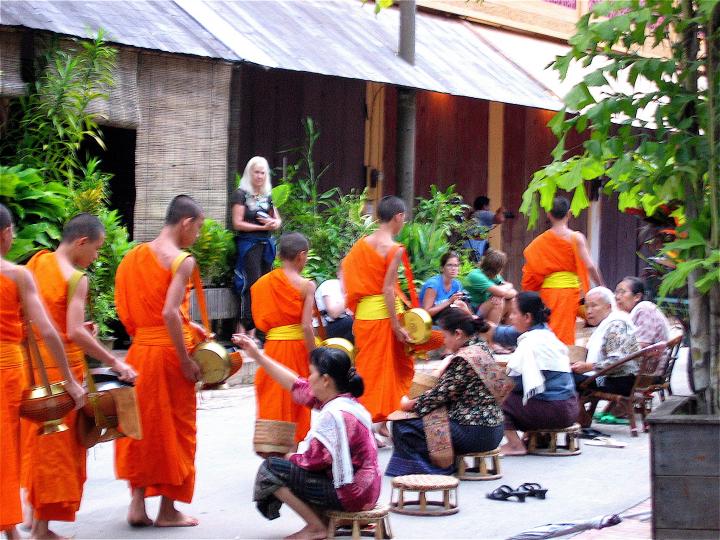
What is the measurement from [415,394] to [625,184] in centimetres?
239

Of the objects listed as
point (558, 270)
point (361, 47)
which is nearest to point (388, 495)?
point (558, 270)

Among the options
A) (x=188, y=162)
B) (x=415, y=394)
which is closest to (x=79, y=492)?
(x=415, y=394)

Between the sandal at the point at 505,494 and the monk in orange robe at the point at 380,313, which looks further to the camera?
the monk in orange robe at the point at 380,313

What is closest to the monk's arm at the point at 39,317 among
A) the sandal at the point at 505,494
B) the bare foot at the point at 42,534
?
the bare foot at the point at 42,534

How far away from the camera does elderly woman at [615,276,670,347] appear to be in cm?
974

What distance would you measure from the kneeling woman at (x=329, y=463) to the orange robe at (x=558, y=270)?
16.6ft

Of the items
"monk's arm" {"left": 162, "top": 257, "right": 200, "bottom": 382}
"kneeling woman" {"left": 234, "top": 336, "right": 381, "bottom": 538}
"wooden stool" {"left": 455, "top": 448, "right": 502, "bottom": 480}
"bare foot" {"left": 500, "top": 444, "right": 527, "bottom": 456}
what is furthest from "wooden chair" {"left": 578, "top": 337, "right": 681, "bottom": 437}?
"monk's arm" {"left": 162, "top": 257, "right": 200, "bottom": 382}

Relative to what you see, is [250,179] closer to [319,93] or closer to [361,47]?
[361,47]

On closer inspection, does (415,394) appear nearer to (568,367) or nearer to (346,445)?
(568,367)

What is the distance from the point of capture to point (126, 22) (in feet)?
34.6

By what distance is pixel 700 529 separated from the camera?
5379 mm

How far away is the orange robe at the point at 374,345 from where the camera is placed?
8133mm

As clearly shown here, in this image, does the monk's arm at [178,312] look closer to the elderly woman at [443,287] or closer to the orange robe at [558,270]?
the elderly woman at [443,287]

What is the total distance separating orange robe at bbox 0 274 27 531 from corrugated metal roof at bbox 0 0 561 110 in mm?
4619
